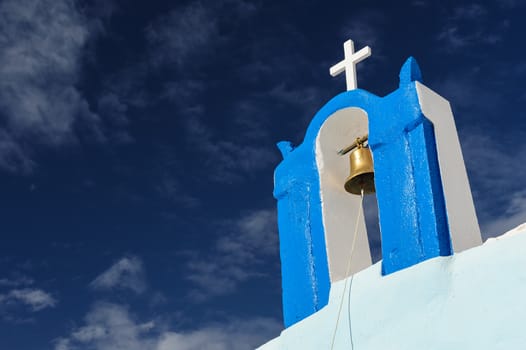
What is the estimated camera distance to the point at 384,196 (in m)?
5.34

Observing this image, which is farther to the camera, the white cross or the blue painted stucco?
the white cross

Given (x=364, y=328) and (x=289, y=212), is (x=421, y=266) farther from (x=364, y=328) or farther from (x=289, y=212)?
(x=289, y=212)

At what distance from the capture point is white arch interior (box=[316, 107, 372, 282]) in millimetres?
5836

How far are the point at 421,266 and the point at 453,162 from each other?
0.90 meters

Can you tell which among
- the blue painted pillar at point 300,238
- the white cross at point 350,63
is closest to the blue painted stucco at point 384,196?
the blue painted pillar at point 300,238

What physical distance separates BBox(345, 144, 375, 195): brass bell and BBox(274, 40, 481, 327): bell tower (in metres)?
0.01

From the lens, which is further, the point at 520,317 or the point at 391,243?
the point at 391,243

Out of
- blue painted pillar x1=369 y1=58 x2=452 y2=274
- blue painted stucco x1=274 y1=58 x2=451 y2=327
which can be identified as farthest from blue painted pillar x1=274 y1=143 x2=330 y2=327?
blue painted pillar x1=369 y1=58 x2=452 y2=274

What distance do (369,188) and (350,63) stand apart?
114 centimetres

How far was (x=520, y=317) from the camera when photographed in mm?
3945

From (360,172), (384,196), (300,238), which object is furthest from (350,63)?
(300,238)

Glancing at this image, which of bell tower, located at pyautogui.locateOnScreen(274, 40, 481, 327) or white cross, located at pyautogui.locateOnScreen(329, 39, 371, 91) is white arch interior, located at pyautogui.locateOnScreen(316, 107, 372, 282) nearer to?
bell tower, located at pyautogui.locateOnScreen(274, 40, 481, 327)

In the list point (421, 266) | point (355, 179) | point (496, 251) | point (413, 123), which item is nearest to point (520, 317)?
point (496, 251)

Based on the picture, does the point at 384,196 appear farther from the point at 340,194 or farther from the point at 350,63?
the point at 350,63
